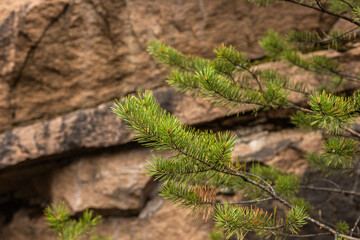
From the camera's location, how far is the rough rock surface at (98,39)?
5.29ft

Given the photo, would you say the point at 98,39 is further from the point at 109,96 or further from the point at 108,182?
the point at 108,182

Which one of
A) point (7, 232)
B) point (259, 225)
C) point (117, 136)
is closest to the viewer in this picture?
point (259, 225)

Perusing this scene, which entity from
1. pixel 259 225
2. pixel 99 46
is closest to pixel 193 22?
pixel 99 46

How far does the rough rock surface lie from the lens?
63.5 inches

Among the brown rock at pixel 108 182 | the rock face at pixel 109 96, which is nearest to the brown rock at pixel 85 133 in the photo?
the rock face at pixel 109 96

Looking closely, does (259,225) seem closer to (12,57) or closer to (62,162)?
(62,162)

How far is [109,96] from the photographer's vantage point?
68.9 inches

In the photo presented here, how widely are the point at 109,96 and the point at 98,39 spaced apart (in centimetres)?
36

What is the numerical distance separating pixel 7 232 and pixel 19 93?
1023mm

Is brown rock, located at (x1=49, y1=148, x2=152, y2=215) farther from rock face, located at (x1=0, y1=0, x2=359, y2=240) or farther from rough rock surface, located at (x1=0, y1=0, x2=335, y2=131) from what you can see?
rough rock surface, located at (x1=0, y1=0, x2=335, y2=131)

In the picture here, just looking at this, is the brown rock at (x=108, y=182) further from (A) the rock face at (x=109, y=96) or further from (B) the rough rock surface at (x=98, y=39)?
(B) the rough rock surface at (x=98, y=39)

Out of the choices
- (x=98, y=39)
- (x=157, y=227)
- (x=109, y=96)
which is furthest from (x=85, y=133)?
(x=157, y=227)

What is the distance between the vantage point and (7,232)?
6.25 ft

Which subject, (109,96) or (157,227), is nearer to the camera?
(157,227)
